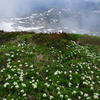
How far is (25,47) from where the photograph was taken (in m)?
14.7

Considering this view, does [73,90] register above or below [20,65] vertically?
below

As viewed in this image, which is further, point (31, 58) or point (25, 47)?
point (25, 47)

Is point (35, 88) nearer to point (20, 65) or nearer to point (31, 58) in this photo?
point (20, 65)

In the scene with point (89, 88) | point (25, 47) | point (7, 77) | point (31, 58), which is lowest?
point (89, 88)

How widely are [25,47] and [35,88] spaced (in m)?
7.28

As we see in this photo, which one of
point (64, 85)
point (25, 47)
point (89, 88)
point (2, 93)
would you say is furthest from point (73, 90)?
point (25, 47)

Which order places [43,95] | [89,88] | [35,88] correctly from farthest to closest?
[89,88]
[35,88]
[43,95]

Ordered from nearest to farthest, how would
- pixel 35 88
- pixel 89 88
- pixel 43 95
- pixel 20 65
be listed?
pixel 43 95 → pixel 35 88 → pixel 89 88 → pixel 20 65

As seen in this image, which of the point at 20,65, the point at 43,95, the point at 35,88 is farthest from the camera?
the point at 20,65

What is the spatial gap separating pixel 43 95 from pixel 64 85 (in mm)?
2142

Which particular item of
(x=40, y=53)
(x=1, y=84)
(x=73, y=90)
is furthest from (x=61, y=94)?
(x=40, y=53)

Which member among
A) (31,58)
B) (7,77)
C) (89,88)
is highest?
(31,58)

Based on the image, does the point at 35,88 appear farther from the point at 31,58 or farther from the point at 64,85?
the point at 31,58

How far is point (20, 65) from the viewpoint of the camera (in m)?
10.6
